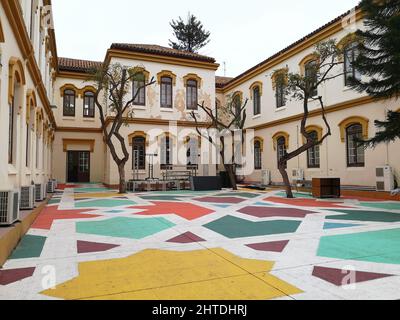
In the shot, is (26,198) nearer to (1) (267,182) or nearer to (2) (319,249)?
(2) (319,249)

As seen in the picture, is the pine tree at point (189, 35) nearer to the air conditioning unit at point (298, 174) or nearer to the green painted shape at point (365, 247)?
the air conditioning unit at point (298, 174)

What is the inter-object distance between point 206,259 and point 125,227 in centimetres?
249

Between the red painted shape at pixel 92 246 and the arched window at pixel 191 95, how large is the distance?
14846mm

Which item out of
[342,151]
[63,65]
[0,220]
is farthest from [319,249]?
[63,65]

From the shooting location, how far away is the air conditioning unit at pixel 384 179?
35.5 feet

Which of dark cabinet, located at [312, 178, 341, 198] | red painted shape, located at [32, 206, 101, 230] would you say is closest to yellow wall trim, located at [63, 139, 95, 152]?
red painted shape, located at [32, 206, 101, 230]

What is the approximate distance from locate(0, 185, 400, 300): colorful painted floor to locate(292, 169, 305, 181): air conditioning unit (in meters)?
8.80

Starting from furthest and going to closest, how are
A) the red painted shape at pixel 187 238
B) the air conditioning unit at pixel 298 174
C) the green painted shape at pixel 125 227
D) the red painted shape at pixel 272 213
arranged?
the air conditioning unit at pixel 298 174
the red painted shape at pixel 272 213
the green painted shape at pixel 125 227
the red painted shape at pixel 187 238

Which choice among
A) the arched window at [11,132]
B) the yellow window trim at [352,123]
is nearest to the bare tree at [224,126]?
the yellow window trim at [352,123]

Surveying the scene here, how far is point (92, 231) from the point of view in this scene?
5.31 metres

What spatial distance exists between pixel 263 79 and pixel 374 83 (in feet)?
31.5

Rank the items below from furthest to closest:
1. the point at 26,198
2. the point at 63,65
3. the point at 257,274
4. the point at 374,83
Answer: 1. the point at 63,65
2. the point at 374,83
3. the point at 26,198
4. the point at 257,274

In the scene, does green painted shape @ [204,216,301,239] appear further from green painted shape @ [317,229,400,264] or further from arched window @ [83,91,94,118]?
arched window @ [83,91,94,118]

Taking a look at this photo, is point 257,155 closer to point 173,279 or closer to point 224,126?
point 224,126
